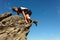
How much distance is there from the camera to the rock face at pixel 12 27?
34.2 m

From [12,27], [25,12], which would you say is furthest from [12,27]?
[25,12]

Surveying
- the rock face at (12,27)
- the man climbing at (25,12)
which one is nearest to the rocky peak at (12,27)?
the rock face at (12,27)

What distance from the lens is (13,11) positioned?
37.2 m

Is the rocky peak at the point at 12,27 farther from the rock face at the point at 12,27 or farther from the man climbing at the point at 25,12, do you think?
the man climbing at the point at 25,12

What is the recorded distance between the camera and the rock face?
34.2m

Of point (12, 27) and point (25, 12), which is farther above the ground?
point (25, 12)

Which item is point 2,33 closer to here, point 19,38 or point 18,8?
point 19,38

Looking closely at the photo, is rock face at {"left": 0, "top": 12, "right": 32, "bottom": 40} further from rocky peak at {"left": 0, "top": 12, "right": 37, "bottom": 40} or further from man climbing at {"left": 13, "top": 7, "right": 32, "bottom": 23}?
man climbing at {"left": 13, "top": 7, "right": 32, "bottom": 23}

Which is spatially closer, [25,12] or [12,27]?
[12,27]

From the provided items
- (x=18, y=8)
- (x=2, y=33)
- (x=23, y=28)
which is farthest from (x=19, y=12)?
(x=2, y=33)

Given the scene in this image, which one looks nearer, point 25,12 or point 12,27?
point 12,27

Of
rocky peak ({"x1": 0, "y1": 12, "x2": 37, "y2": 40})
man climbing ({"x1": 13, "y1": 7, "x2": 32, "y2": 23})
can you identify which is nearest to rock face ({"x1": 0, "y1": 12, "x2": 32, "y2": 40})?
rocky peak ({"x1": 0, "y1": 12, "x2": 37, "y2": 40})

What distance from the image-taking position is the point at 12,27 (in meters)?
35.4

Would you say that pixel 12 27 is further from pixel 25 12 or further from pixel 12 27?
pixel 25 12
